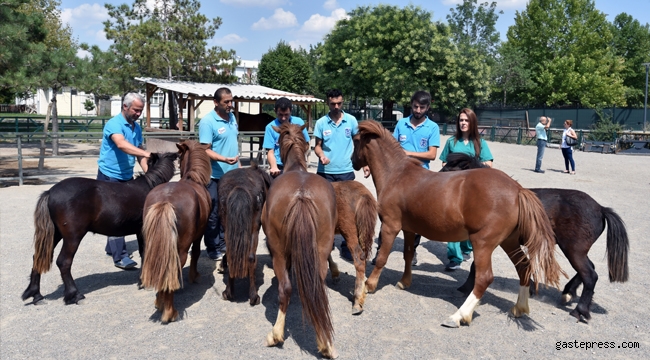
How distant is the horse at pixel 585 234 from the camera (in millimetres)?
4273

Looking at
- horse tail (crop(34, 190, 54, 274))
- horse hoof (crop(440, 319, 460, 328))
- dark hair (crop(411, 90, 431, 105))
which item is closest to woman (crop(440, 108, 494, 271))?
dark hair (crop(411, 90, 431, 105))

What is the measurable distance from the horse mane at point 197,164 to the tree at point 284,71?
4096 cm

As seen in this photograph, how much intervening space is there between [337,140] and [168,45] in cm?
1945

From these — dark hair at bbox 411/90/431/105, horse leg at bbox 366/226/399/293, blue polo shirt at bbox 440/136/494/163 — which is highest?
dark hair at bbox 411/90/431/105

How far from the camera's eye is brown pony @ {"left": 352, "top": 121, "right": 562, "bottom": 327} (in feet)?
13.2

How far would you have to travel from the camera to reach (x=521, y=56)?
42031 millimetres

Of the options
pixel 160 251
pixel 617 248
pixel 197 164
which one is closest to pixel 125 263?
pixel 197 164

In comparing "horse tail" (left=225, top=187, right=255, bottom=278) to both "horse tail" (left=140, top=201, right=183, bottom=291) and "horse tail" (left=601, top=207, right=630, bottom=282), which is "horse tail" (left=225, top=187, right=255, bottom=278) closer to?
"horse tail" (left=140, top=201, right=183, bottom=291)

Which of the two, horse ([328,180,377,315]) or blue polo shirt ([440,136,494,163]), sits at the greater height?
blue polo shirt ([440,136,494,163])

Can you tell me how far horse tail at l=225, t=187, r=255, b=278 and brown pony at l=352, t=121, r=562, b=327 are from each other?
1340mm

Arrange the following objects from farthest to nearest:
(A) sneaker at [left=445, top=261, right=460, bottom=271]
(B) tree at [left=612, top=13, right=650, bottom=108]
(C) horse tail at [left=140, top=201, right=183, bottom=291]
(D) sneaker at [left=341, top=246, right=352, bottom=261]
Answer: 1. (B) tree at [left=612, top=13, right=650, bottom=108]
2. (D) sneaker at [left=341, top=246, right=352, bottom=261]
3. (A) sneaker at [left=445, top=261, right=460, bottom=271]
4. (C) horse tail at [left=140, top=201, right=183, bottom=291]

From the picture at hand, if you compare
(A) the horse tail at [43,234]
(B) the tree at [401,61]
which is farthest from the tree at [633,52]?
(A) the horse tail at [43,234]

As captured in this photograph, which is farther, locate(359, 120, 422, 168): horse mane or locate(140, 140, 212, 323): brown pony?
locate(359, 120, 422, 168): horse mane

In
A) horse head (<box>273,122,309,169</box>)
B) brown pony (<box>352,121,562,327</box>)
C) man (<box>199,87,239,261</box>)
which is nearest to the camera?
brown pony (<box>352,121,562,327</box>)
